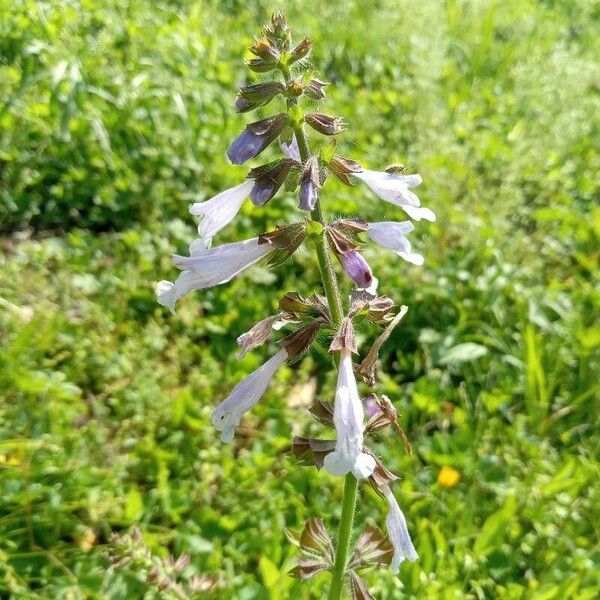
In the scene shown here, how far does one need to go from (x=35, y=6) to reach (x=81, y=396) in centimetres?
271

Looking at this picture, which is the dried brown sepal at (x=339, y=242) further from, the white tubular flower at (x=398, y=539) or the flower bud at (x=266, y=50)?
the white tubular flower at (x=398, y=539)

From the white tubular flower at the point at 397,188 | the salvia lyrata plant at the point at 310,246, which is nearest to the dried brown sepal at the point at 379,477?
the salvia lyrata plant at the point at 310,246

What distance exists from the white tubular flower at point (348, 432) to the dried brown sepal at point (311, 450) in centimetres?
17

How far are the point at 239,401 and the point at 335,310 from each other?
31 centimetres

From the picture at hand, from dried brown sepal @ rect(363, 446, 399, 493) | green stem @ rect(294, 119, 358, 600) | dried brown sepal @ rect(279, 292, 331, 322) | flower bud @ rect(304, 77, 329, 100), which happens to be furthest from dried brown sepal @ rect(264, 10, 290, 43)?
dried brown sepal @ rect(363, 446, 399, 493)

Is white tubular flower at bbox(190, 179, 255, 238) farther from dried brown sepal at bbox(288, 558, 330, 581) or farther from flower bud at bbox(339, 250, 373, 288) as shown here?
dried brown sepal at bbox(288, 558, 330, 581)

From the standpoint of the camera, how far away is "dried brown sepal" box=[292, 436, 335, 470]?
1506 millimetres

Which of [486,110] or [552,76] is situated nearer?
[552,76]

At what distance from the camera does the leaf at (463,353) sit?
10.2ft

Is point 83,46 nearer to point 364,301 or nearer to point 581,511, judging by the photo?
point 364,301

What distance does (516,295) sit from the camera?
3.41m

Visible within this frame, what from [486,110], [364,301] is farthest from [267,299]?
[486,110]

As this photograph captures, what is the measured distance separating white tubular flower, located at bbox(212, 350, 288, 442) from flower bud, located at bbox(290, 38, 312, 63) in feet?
2.16

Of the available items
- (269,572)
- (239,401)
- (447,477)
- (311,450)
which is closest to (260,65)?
(239,401)
